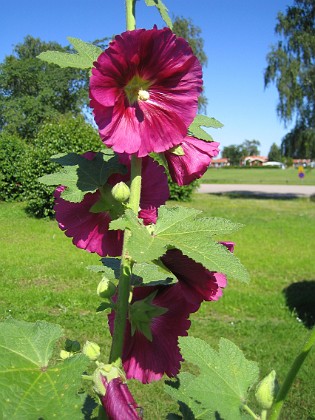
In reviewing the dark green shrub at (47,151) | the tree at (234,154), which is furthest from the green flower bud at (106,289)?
the tree at (234,154)

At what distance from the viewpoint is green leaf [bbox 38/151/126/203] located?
0.84 metres

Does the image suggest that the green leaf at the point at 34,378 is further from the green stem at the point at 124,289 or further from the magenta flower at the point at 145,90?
the magenta flower at the point at 145,90

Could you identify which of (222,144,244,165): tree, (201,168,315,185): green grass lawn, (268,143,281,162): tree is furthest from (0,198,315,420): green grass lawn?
(268,143,281,162): tree

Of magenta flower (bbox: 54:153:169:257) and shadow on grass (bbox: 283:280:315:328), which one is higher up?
magenta flower (bbox: 54:153:169:257)

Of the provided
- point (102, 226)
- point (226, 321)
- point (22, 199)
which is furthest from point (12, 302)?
point (22, 199)

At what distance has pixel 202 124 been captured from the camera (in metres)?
0.88

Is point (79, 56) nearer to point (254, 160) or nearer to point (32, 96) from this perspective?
point (32, 96)

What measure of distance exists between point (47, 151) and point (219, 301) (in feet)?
23.3

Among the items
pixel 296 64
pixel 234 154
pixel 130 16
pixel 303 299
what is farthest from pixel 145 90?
pixel 234 154

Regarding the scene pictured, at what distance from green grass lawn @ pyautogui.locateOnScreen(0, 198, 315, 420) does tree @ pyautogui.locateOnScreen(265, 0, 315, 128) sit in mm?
8960

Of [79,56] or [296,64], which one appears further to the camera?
[296,64]

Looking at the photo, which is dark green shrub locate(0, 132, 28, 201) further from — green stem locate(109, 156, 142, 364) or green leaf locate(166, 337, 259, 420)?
green stem locate(109, 156, 142, 364)

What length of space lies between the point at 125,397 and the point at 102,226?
1.13 ft

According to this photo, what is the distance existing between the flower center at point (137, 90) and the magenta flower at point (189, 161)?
10 centimetres
